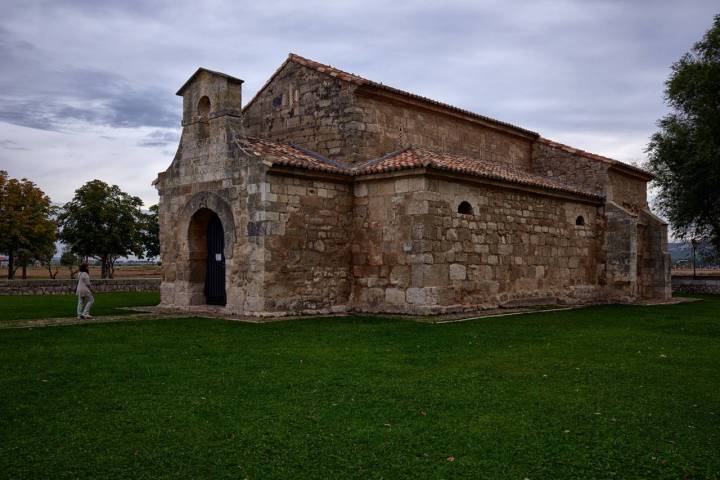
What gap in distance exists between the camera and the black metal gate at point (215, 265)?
1570 centimetres

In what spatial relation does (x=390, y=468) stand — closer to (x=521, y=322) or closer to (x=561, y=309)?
(x=521, y=322)

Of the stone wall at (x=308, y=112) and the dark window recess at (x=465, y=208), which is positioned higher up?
the stone wall at (x=308, y=112)

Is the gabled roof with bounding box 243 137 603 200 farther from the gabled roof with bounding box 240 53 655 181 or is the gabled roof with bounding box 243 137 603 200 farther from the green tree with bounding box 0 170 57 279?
the green tree with bounding box 0 170 57 279

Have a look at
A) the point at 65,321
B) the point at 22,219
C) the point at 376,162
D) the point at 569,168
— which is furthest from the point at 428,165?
the point at 22,219

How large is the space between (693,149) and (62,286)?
26319 millimetres

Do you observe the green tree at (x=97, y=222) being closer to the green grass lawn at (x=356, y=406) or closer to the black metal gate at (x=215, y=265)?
the black metal gate at (x=215, y=265)

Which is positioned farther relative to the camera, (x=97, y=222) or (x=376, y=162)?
(x=97, y=222)

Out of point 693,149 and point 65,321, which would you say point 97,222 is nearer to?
point 65,321

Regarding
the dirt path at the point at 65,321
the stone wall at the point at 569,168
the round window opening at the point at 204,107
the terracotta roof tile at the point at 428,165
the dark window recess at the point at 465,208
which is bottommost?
the dirt path at the point at 65,321

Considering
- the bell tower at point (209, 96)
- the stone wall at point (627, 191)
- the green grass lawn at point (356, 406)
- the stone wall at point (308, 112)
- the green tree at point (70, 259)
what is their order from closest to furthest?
the green grass lawn at point (356, 406) → the bell tower at point (209, 96) → the stone wall at point (308, 112) → the stone wall at point (627, 191) → the green tree at point (70, 259)

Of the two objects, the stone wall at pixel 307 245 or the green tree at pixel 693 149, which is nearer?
the stone wall at pixel 307 245

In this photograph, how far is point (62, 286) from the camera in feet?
81.8

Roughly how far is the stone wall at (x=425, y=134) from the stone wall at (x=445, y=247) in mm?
1818

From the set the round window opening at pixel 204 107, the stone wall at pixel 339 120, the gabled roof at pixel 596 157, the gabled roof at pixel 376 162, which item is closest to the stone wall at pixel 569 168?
the gabled roof at pixel 596 157
